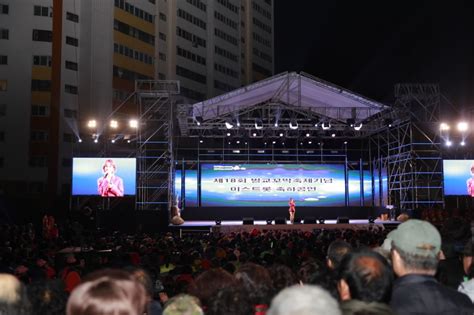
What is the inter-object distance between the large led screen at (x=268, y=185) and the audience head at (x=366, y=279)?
24315 millimetres

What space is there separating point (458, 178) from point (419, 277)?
72.6 feet

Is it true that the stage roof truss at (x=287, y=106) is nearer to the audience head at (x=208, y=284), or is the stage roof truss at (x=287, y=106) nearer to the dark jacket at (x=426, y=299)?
the audience head at (x=208, y=284)

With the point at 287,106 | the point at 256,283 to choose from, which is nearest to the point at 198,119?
the point at 287,106

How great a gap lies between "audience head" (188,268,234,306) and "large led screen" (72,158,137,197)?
19.0 meters

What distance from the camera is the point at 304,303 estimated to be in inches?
72.1

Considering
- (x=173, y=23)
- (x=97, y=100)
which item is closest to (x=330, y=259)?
(x=97, y=100)

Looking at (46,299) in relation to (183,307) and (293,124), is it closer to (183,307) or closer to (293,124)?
(183,307)

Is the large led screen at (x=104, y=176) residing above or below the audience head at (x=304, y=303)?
above

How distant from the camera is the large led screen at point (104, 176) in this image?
21.9 meters

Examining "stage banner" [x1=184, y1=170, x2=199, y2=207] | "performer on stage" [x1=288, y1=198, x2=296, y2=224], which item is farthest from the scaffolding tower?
"stage banner" [x1=184, y1=170, x2=199, y2=207]

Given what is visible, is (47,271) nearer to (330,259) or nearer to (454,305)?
(330,259)

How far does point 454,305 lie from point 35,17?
125 ft

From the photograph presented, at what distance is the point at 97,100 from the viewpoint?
37406mm

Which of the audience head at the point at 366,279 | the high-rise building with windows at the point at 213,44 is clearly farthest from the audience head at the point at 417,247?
the high-rise building with windows at the point at 213,44
